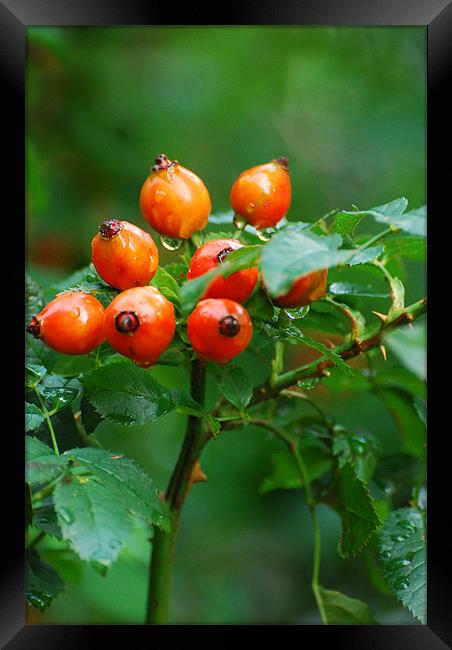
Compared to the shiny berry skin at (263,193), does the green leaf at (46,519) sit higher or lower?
lower

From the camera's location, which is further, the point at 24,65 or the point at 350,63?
the point at 350,63

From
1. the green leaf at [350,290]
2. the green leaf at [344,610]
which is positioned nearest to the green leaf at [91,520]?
the green leaf at [350,290]

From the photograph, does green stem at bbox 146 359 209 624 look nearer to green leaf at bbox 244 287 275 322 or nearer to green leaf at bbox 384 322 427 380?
green leaf at bbox 244 287 275 322

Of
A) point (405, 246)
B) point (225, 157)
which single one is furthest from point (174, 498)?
point (225, 157)

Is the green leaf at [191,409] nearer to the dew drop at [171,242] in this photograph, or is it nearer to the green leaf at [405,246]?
the dew drop at [171,242]

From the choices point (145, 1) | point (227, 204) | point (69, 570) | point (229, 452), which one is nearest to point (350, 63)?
point (227, 204)

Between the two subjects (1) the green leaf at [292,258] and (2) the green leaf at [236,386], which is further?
(2) the green leaf at [236,386]

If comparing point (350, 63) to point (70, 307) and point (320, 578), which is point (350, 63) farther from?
point (70, 307)
